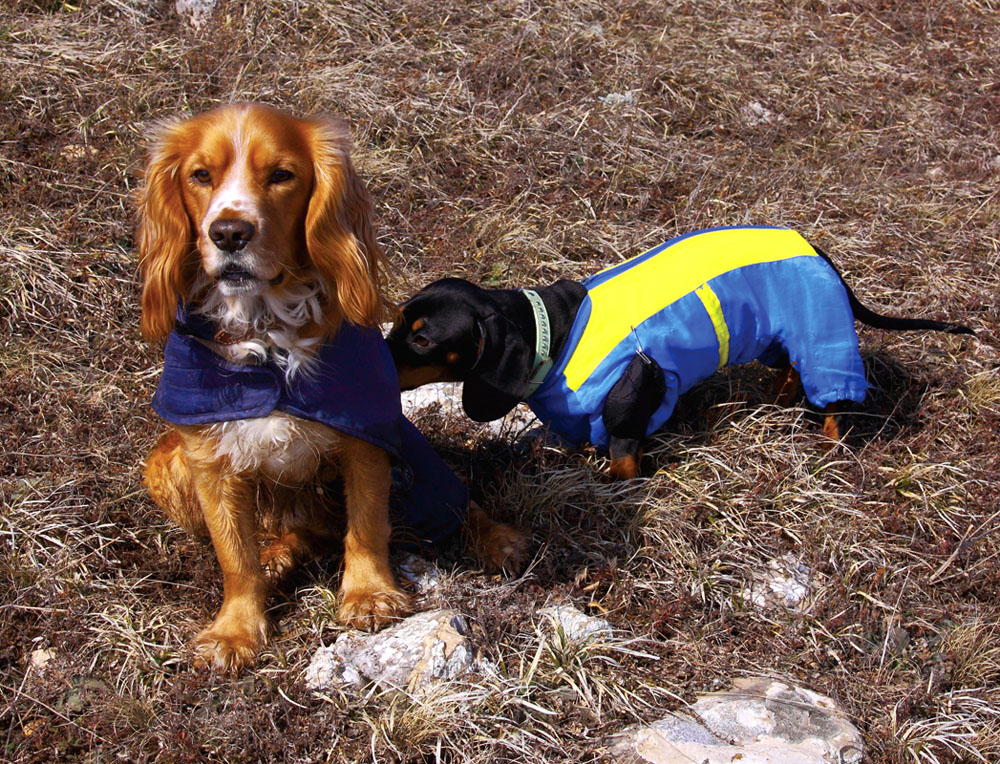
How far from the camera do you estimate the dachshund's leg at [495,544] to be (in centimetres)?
340

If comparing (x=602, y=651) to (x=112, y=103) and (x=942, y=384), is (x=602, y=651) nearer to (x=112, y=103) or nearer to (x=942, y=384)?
(x=942, y=384)

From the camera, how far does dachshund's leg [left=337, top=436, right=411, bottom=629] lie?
2971 millimetres

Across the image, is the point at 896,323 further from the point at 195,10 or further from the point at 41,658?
the point at 195,10

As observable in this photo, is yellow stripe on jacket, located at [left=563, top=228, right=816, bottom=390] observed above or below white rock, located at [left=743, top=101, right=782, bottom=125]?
below

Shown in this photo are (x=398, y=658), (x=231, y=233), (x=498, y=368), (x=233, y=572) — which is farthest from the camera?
(x=498, y=368)

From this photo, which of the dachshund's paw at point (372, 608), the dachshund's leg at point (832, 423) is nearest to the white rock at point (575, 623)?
the dachshund's paw at point (372, 608)

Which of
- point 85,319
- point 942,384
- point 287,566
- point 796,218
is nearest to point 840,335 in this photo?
point 942,384

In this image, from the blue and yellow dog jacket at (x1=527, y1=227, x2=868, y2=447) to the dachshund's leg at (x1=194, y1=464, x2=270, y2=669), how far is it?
1374 millimetres

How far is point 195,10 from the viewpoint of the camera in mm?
6199

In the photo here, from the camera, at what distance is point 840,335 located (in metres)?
4.05

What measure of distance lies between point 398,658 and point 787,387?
237 cm

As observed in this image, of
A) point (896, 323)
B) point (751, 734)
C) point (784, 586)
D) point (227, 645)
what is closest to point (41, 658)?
point (227, 645)

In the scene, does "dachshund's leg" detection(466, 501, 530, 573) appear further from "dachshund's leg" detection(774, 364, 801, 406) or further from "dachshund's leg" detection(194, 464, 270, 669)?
"dachshund's leg" detection(774, 364, 801, 406)

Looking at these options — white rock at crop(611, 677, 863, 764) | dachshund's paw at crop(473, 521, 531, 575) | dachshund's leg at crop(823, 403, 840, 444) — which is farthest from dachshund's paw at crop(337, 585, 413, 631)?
dachshund's leg at crop(823, 403, 840, 444)
